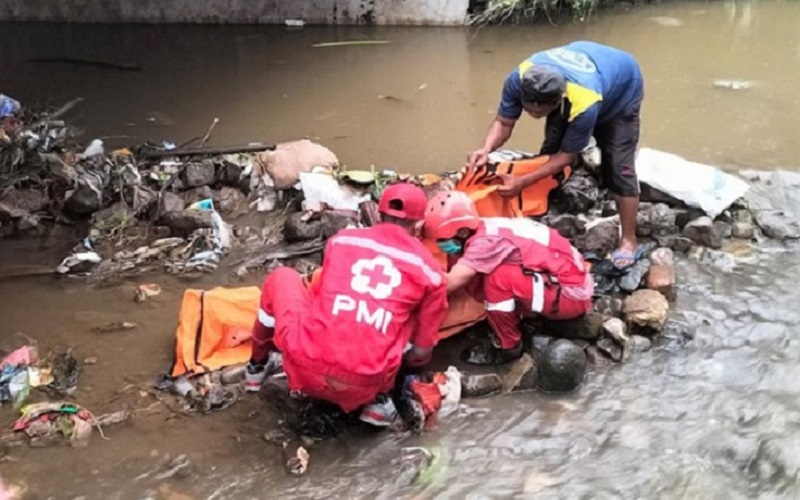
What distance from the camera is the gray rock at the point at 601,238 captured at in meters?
4.91

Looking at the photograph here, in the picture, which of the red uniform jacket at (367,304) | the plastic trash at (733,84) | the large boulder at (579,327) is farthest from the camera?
the plastic trash at (733,84)

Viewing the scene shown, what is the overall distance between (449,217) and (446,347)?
71 cm

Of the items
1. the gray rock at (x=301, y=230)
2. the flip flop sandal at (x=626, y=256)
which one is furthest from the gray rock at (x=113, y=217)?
the flip flop sandal at (x=626, y=256)

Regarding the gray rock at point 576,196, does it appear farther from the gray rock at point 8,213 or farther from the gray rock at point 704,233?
the gray rock at point 8,213

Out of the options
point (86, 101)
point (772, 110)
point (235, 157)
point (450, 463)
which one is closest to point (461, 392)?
point (450, 463)

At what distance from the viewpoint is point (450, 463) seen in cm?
360

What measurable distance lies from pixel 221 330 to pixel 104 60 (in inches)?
249

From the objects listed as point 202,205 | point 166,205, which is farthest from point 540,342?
point 166,205

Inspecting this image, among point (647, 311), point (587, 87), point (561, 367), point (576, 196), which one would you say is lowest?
point (561, 367)

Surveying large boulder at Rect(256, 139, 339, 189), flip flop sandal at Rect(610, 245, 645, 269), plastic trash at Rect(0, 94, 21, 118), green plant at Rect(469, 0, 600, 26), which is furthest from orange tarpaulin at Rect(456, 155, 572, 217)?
green plant at Rect(469, 0, 600, 26)

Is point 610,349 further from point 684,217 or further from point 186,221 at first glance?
point 186,221

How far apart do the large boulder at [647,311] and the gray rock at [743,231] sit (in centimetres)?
110

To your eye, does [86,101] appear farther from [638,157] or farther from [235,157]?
[638,157]

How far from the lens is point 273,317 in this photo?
3746 mm
